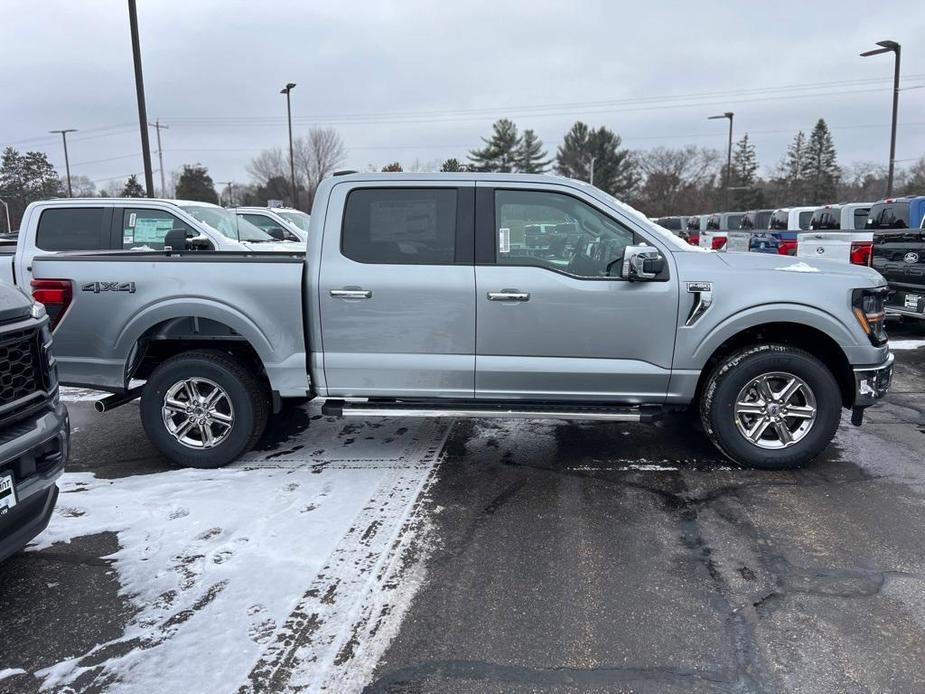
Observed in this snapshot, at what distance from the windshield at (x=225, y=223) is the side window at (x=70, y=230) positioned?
1.21 m

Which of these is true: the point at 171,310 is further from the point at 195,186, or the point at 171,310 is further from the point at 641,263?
the point at 195,186

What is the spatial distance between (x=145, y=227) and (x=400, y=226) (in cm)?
604

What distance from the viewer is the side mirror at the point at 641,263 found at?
4.34 m

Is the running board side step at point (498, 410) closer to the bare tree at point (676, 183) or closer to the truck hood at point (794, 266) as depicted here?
the truck hood at point (794, 266)

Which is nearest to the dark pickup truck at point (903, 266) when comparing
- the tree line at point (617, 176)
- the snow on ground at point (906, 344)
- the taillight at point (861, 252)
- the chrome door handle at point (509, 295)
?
the taillight at point (861, 252)

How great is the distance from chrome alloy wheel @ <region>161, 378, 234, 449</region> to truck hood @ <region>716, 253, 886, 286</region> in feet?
12.1

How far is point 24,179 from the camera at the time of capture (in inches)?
3039

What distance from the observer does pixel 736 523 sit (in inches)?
156

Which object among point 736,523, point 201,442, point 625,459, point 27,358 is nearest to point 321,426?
point 201,442

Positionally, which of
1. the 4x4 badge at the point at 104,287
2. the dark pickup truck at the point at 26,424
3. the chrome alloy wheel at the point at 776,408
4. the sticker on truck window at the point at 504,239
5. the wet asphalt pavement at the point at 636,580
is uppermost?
the sticker on truck window at the point at 504,239

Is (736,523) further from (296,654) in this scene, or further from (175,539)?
(175,539)

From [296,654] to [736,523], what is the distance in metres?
2.58

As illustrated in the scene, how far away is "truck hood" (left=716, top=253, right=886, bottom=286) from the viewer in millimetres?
4536

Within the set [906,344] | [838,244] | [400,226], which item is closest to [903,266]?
[906,344]
